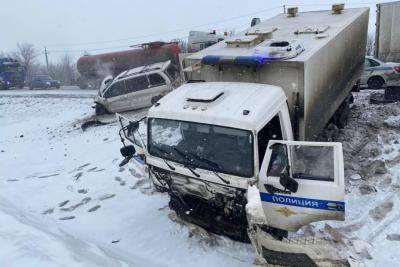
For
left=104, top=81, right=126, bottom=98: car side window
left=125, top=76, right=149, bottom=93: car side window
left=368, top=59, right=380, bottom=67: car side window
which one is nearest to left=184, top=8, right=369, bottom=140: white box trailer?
left=368, top=59, right=380, bottom=67: car side window

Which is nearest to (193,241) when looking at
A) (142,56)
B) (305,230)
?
(305,230)

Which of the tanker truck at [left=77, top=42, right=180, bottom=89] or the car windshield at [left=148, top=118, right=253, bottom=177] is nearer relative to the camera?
the car windshield at [left=148, top=118, right=253, bottom=177]

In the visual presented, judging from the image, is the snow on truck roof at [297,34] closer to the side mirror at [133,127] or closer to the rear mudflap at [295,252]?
the side mirror at [133,127]

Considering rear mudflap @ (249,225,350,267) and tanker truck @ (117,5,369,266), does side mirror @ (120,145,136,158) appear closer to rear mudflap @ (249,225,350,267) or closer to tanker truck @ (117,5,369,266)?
tanker truck @ (117,5,369,266)

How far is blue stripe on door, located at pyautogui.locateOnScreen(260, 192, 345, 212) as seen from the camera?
17.5ft

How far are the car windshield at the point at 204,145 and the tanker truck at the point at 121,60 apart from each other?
14.0 metres

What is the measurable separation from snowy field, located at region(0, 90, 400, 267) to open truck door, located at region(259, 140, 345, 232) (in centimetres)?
92

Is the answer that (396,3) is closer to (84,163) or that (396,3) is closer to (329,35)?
(329,35)

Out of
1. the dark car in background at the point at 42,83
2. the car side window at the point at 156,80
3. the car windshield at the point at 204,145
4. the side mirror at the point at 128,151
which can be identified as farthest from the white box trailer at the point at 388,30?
the dark car in background at the point at 42,83

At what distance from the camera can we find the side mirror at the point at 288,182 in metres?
5.27

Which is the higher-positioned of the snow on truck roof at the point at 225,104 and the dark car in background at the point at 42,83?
the snow on truck roof at the point at 225,104

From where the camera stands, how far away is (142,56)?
2328 centimetres

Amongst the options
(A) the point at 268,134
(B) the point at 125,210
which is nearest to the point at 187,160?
(A) the point at 268,134

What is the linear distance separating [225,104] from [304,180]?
1459 mm
